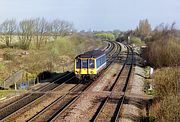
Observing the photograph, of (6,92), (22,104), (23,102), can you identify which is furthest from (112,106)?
(6,92)

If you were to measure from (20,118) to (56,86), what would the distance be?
11.4m

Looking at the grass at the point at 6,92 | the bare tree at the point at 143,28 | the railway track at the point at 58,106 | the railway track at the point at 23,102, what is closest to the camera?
the railway track at the point at 58,106

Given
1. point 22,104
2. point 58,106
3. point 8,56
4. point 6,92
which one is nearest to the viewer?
point 58,106

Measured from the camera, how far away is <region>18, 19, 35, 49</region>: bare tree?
54.8m

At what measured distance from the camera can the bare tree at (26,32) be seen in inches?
2159

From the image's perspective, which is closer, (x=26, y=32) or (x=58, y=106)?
(x=58, y=106)

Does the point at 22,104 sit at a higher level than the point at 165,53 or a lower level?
lower

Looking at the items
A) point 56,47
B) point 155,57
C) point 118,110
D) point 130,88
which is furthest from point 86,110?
point 56,47

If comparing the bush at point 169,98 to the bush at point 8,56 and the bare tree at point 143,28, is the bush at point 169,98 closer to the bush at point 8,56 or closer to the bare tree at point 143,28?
the bush at point 8,56

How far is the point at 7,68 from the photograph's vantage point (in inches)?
1404

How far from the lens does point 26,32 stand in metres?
56.5

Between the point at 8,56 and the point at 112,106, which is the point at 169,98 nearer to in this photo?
the point at 112,106

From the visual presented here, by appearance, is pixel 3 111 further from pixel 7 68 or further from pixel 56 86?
pixel 7 68

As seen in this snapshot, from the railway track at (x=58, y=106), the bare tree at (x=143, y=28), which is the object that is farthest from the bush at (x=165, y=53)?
the bare tree at (x=143, y=28)
